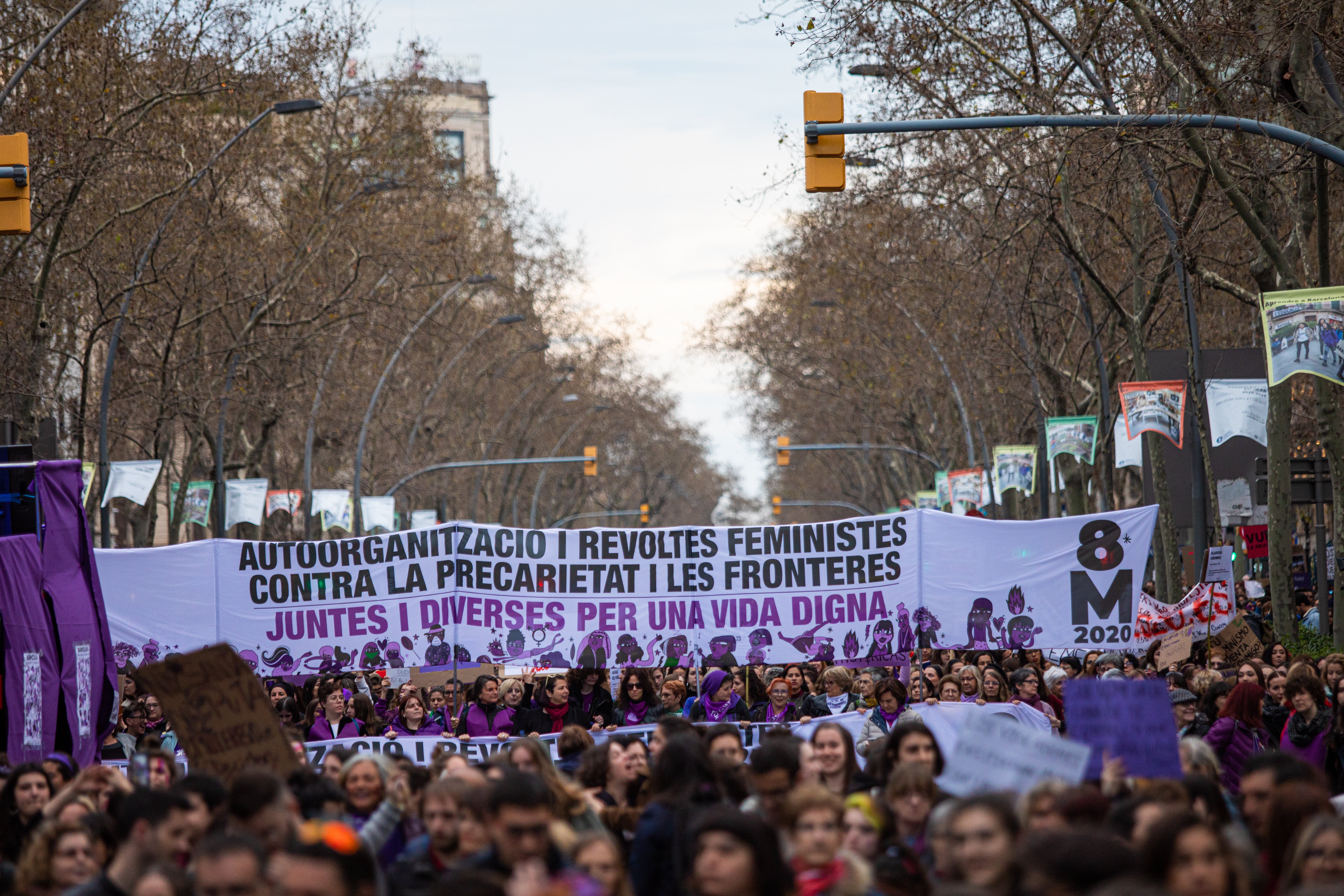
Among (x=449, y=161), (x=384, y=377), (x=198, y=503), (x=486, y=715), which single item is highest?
(x=449, y=161)

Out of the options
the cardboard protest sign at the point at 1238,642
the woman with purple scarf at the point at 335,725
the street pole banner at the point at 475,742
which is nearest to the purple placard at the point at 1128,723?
the street pole banner at the point at 475,742

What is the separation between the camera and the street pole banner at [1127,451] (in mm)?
26578

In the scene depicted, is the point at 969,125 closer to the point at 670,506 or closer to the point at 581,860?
the point at 581,860

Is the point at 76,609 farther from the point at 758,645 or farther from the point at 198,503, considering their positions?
the point at 198,503

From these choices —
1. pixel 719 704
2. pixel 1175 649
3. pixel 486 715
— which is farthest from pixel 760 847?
pixel 1175 649

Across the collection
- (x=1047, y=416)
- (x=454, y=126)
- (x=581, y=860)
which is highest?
(x=454, y=126)

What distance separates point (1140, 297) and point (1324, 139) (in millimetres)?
8635

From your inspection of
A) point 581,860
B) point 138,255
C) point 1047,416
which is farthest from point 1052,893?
point 1047,416

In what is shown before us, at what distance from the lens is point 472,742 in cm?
1261

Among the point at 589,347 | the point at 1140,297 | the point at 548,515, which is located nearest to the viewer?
the point at 1140,297

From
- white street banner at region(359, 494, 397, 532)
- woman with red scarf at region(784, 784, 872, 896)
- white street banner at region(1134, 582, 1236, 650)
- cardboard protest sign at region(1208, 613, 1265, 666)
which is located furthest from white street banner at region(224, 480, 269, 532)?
woman with red scarf at region(784, 784, 872, 896)

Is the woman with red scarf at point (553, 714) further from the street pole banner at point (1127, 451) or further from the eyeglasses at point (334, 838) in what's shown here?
the street pole banner at point (1127, 451)

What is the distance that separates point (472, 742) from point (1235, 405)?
11.3 metres

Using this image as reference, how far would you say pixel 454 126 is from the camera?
106m
